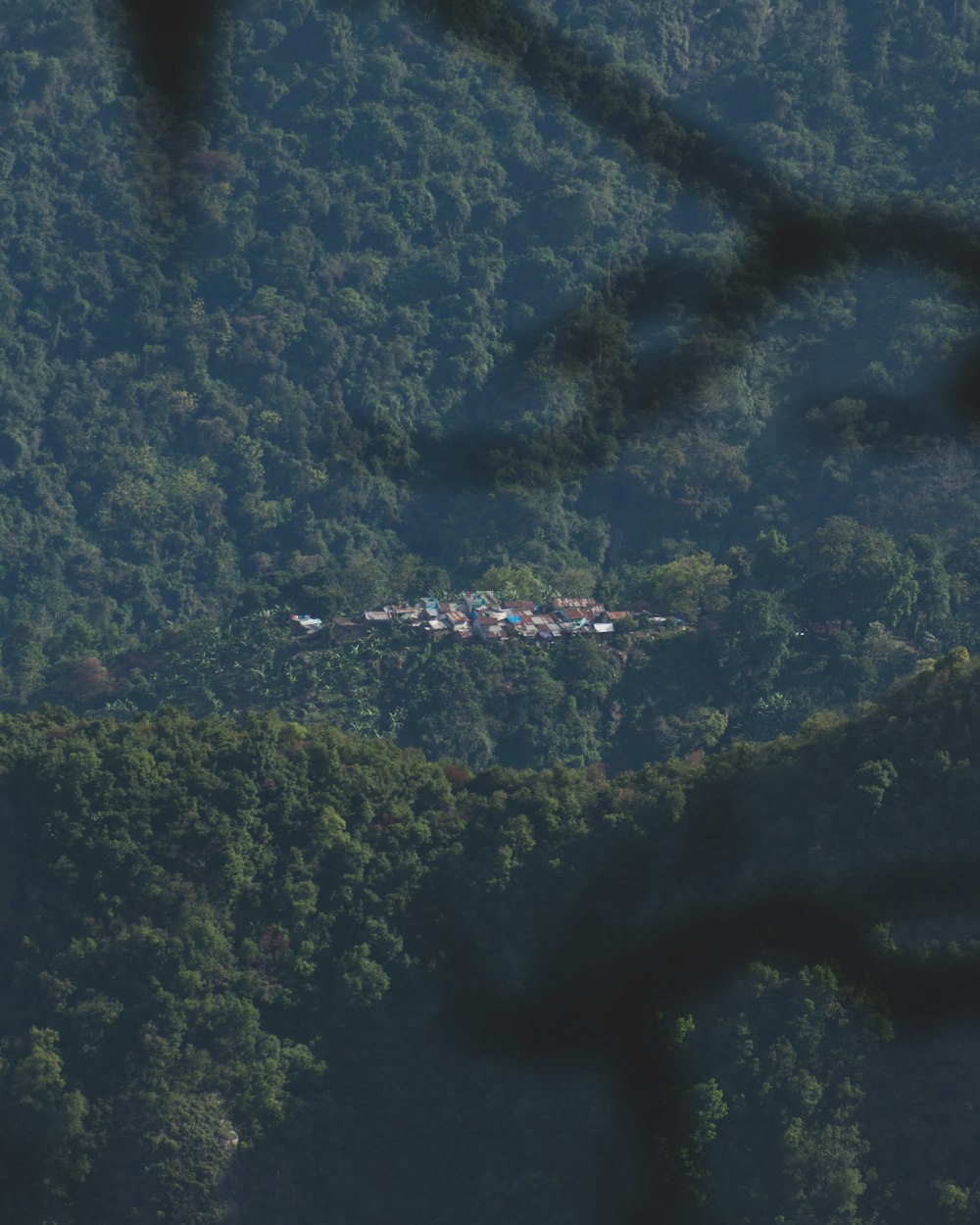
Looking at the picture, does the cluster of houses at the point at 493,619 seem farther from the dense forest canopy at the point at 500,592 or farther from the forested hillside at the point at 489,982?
the forested hillside at the point at 489,982

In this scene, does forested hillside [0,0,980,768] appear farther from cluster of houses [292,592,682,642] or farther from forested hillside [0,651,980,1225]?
forested hillside [0,651,980,1225]

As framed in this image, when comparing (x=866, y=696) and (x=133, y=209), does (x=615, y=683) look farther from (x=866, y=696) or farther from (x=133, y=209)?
(x=133, y=209)

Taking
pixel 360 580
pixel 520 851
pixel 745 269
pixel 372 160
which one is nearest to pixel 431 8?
pixel 372 160

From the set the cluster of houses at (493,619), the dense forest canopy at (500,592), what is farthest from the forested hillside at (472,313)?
the cluster of houses at (493,619)

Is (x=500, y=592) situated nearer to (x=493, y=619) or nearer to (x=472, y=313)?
(x=493, y=619)

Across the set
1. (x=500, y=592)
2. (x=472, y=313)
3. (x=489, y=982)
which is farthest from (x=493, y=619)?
(x=489, y=982)

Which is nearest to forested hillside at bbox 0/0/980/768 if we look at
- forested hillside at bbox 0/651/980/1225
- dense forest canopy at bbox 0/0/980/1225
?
dense forest canopy at bbox 0/0/980/1225
